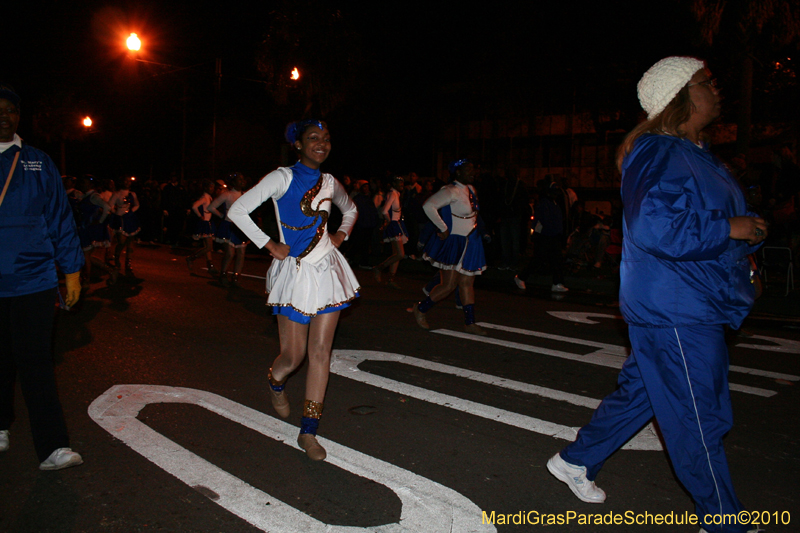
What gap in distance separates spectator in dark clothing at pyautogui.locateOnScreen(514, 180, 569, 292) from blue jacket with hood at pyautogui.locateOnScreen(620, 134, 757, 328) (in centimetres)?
883

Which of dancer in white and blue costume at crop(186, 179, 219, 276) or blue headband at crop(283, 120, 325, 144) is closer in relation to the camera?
blue headband at crop(283, 120, 325, 144)

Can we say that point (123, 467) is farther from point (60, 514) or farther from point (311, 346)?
point (311, 346)

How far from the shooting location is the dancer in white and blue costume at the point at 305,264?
13.3ft

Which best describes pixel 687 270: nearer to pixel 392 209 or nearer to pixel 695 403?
pixel 695 403

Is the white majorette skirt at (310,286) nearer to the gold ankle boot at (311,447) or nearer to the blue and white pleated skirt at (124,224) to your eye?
the gold ankle boot at (311,447)

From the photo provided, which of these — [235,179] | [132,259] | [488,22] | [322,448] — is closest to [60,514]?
[322,448]

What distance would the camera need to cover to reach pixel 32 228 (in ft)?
12.1

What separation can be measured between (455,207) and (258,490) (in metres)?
4.69

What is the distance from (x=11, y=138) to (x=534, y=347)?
5.20 m

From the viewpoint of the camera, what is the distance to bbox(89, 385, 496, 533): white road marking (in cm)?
315

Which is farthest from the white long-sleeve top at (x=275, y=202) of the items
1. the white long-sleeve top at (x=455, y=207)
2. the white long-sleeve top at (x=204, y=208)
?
the white long-sleeve top at (x=204, y=208)

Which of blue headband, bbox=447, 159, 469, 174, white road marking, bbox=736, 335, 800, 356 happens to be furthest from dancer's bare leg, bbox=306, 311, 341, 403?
white road marking, bbox=736, 335, 800, 356

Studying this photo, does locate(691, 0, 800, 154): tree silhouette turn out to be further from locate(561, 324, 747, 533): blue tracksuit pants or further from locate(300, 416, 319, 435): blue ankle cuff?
locate(300, 416, 319, 435): blue ankle cuff

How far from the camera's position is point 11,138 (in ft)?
12.1
